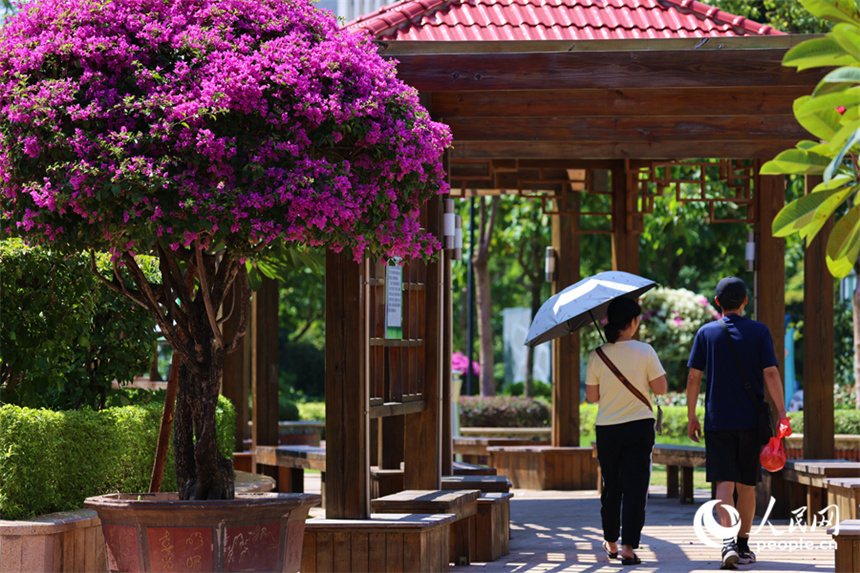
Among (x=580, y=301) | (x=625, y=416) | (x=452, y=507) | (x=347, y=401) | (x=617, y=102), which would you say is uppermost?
(x=617, y=102)

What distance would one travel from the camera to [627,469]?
6.30m

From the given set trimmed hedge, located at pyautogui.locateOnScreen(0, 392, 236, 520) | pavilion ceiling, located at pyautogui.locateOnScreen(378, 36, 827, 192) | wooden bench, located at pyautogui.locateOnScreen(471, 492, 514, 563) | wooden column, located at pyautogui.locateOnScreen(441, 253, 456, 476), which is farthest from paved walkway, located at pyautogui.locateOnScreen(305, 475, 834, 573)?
pavilion ceiling, located at pyautogui.locateOnScreen(378, 36, 827, 192)

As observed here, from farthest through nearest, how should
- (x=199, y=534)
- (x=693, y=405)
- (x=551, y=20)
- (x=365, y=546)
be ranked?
(x=551, y=20) → (x=693, y=405) → (x=365, y=546) → (x=199, y=534)

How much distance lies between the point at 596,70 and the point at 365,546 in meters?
3.06

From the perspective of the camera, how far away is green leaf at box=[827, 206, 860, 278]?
147 inches

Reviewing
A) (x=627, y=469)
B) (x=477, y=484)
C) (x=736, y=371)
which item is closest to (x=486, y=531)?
(x=477, y=484)

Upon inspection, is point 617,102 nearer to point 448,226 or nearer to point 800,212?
point 448,226

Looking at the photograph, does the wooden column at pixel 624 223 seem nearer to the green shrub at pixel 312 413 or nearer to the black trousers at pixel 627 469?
the black trousers at pixel 627 469

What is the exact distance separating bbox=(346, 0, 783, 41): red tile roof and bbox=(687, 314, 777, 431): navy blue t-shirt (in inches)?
100

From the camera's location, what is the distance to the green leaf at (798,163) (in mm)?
3572

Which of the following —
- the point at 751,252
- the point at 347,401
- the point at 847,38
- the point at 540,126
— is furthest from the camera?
the point at 751,252

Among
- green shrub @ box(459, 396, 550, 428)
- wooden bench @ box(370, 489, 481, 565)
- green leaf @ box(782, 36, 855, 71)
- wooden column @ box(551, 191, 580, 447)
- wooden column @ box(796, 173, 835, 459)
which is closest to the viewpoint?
green leaf @ box(782, 36, 855, 71)

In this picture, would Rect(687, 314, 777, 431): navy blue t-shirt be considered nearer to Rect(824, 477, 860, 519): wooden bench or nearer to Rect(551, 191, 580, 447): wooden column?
Rect(824, 477, 860, 519): wooden bench

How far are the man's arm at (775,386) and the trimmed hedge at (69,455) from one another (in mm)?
3781
